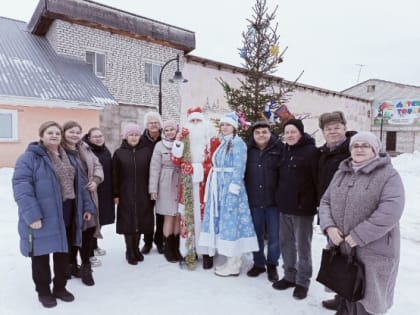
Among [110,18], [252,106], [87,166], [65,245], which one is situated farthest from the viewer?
[110,18]

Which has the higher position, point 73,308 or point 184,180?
point 184,180

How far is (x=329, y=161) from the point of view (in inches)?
119

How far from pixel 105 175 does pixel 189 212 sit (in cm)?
118

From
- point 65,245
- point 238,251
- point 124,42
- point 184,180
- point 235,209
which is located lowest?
point 238,251

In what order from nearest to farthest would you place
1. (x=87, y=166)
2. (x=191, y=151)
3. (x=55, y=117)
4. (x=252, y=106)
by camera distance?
1. (x=87, y=166)
2. (x=191, y=151)
3. (x=252, y=106)
4. (x=55, y=117)

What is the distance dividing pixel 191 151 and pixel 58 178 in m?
1.62

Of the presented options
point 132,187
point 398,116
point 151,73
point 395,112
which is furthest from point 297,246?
point 398,116

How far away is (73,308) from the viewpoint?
10.2ft

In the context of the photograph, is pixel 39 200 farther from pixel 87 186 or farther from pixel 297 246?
pixel 297 246

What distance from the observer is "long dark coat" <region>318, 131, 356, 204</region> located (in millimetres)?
2932

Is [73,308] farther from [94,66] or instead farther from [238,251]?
[94,66]

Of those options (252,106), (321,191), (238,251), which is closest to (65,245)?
(238,251)

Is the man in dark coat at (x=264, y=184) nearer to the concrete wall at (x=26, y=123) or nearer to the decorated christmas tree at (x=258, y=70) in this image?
the decorated christmas tree at (x=258, y=70)

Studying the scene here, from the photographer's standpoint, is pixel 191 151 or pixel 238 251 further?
pixel 191 151
